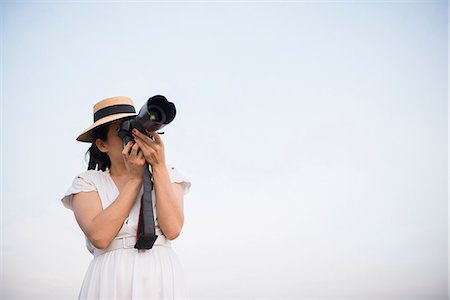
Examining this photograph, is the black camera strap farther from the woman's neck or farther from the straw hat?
the straw hat

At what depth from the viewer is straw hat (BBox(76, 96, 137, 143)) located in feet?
9.46

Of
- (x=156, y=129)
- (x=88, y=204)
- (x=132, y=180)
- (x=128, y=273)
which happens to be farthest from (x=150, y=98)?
(x=128, y=273)

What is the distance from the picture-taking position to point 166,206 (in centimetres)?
266

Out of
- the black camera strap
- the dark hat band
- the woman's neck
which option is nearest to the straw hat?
the dark hat band

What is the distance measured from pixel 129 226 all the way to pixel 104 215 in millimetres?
148

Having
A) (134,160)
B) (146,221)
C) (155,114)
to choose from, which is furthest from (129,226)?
(155,114)

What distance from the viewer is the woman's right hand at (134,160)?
8.79ft

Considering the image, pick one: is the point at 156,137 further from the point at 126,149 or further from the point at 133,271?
the point at 133,271

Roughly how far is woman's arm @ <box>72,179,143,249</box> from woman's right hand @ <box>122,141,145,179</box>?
0.10ft

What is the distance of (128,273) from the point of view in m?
2.63

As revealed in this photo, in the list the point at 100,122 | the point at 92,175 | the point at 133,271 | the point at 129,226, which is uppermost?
the point at 100,122

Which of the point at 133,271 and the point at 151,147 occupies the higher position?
the point at 151,147

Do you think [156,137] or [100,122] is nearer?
[156,137]

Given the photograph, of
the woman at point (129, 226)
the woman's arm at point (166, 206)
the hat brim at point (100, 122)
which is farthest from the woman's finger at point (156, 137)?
the hat brim at point (100, 122)
